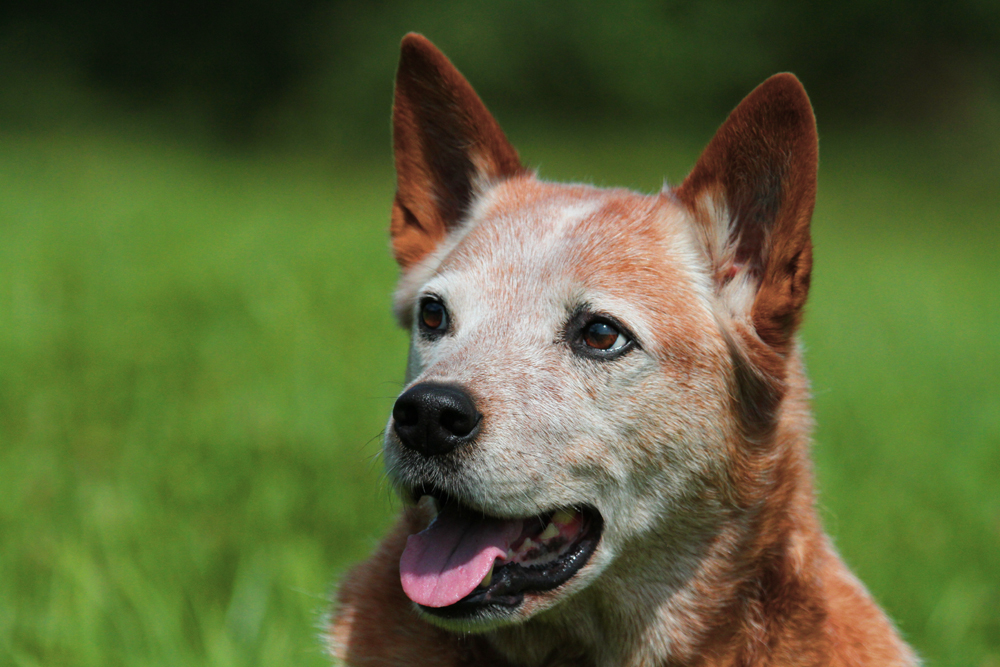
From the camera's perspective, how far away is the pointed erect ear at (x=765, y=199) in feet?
9.00

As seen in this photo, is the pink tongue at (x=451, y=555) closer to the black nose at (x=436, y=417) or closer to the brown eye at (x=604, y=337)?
the black nose at (x=436, y=417)

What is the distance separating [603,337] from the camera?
2.81m

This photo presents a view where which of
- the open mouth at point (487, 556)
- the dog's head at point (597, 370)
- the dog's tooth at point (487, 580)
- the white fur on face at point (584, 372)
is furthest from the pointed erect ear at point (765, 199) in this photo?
the dog's tooth at point (487, 580)

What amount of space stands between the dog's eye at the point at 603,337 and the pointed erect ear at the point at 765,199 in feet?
1.57

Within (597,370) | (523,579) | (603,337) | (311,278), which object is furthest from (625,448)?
(311,278)

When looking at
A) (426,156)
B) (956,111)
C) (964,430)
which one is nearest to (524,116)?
(956,111)

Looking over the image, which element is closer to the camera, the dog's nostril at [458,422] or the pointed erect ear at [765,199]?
the dog's nostril at [458,422]

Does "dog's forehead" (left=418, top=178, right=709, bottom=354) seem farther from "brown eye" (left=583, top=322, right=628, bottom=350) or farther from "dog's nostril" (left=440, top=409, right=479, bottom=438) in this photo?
"dog's nostril" (left=440, top=409, right=479, bottom=438)

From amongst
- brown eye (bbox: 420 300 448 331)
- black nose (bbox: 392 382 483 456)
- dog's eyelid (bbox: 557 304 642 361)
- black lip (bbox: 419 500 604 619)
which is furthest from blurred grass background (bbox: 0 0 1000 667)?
black lip (bbox: 419 500 604 619)

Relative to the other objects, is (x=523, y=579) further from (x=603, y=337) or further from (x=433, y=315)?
(x=433, y=315)

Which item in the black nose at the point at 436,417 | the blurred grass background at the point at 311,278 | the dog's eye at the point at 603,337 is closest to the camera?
the black nose at the point at 436,417

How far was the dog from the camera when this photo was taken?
101 inches

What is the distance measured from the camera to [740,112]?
279 centimetres

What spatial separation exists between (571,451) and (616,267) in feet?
2.11
